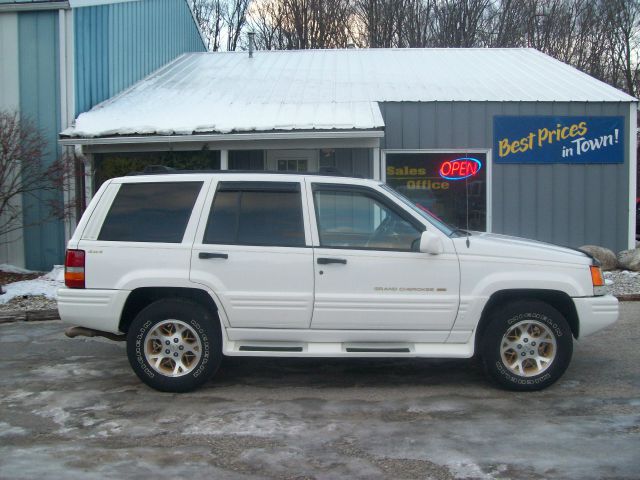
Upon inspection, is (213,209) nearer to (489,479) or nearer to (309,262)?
(309,262)

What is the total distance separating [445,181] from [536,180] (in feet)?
5.53

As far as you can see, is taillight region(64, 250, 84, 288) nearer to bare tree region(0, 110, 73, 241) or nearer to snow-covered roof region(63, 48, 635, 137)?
snow-covered roof region(63, 48, 635, 137)

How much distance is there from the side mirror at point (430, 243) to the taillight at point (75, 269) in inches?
113

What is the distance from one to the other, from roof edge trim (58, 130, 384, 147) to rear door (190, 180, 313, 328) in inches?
218

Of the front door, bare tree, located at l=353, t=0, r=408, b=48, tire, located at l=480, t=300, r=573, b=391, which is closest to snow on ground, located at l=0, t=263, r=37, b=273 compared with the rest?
the front door

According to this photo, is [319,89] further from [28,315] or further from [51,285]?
[28,315]


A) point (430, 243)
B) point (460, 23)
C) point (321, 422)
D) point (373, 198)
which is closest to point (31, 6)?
point (373, 198)

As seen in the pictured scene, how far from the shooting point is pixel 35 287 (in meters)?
10.8

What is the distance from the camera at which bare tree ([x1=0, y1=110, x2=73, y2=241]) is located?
456 inches

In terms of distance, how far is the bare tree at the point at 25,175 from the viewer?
1159 centimetres

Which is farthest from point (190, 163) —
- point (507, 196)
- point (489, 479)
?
point (489, 479)

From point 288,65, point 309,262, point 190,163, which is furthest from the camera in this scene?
point 288,65

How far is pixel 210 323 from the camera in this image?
5984 mm

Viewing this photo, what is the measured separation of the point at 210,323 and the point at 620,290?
7.36 metres
